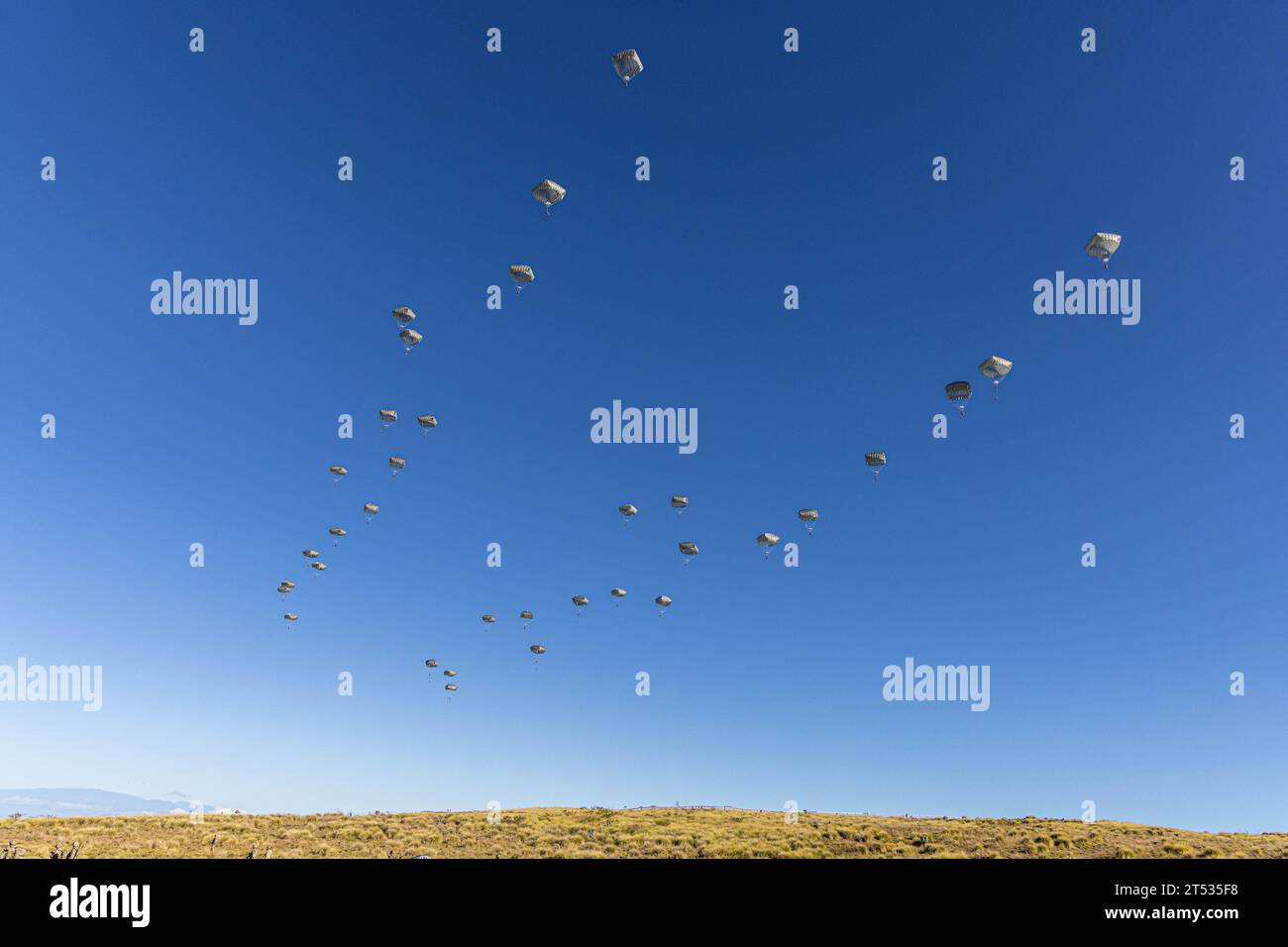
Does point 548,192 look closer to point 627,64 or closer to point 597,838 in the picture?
point 627,64

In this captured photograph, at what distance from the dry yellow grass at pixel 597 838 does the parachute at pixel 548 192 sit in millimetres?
35964

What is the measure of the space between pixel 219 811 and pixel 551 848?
95.8 ft

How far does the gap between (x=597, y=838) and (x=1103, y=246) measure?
146 ft

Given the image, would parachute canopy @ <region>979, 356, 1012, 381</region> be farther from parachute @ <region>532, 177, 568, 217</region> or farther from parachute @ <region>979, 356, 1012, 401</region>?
parachute @ <region>532, 177, 568, 217</region>

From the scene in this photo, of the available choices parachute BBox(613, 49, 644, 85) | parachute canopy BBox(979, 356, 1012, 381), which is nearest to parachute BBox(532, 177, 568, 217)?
parachute BBox(613, 49, 644, 85)

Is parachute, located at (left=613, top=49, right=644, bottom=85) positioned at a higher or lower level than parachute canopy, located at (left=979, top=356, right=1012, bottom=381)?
higher

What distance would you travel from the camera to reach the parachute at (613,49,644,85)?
3759cm

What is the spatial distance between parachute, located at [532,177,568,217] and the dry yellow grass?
35964 mm

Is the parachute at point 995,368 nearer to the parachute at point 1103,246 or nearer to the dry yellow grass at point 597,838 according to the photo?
the parachute at point 1103,246

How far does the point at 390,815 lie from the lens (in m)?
53.4
